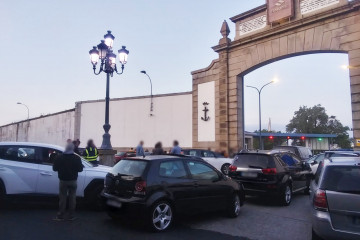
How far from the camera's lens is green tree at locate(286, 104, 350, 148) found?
91.0m

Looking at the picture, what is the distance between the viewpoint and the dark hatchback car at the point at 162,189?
597cm

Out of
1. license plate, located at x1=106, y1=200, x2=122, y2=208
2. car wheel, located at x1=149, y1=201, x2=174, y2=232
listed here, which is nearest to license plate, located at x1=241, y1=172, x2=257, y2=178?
car wheel, located at x1=149, y1=201, x2=174, y2=232

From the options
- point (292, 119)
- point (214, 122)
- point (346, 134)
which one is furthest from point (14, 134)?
point (346, 134)

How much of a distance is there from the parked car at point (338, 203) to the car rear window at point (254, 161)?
374cm

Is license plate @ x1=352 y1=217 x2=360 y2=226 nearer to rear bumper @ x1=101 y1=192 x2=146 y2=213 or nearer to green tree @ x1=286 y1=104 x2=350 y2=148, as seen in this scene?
rear bumper @ x1=101 y1=192 x2=146 y2=213

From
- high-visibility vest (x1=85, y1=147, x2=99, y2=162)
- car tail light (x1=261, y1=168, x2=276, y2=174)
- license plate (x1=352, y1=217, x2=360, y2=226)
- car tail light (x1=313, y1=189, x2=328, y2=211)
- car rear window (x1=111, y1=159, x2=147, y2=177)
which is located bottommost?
license plate (x1=352, y1=217, x2=360, y2=226)

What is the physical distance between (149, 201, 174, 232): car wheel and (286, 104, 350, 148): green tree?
3605 inches

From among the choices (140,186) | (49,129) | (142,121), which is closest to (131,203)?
(140,186)

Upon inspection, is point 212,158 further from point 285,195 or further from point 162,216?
point 162,216

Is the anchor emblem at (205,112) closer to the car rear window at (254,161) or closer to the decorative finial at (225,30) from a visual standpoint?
the decorative finial at (225,30)

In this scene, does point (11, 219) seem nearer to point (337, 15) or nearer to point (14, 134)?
point (337, 15)

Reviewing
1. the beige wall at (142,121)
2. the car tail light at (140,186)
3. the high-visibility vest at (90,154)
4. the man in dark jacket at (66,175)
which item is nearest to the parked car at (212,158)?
the beige wall at (142,121)

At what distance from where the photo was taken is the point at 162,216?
6.14 metres

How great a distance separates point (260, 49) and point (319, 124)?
8106 centimetres
